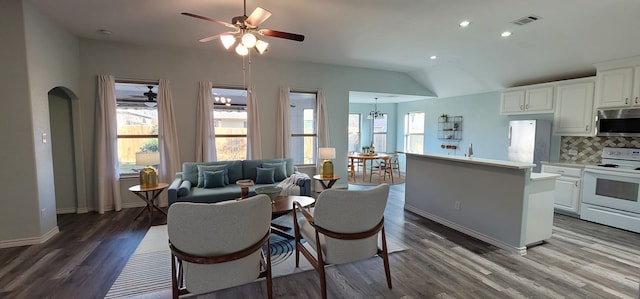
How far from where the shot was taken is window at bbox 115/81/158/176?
4.95 m

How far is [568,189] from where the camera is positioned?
452 cm

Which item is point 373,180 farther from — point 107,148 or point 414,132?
point 107,148

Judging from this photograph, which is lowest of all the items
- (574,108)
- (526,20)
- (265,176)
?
(265,176)

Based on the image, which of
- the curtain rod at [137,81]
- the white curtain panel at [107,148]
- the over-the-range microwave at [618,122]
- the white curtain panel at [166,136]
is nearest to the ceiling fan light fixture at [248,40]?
the white curtain panel at [166,136]

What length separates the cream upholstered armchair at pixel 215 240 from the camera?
69.9 inches

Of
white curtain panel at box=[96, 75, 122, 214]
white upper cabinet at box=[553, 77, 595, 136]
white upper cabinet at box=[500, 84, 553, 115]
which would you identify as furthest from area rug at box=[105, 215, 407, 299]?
white upper cabinet at box=[500, 84, 553, 115]

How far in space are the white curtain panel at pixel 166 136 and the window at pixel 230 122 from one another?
76 cm

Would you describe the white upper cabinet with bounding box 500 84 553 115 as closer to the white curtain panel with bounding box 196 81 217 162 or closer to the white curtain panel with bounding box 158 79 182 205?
the white curtain panel with bounding box 196 81 217 162

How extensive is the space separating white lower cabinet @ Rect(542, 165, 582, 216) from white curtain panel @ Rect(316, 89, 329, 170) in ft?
13.7

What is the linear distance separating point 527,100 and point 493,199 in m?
3.15

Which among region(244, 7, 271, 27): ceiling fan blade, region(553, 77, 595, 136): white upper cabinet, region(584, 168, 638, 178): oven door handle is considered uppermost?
region(244, 7, 271, 27): ceiling fan blade

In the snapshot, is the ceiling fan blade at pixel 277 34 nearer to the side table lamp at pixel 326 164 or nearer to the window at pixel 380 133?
the side table lamp at pixel 326 164

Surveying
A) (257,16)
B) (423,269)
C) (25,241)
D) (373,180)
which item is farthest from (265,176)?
(373,180)

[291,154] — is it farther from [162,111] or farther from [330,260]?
[330,260]
